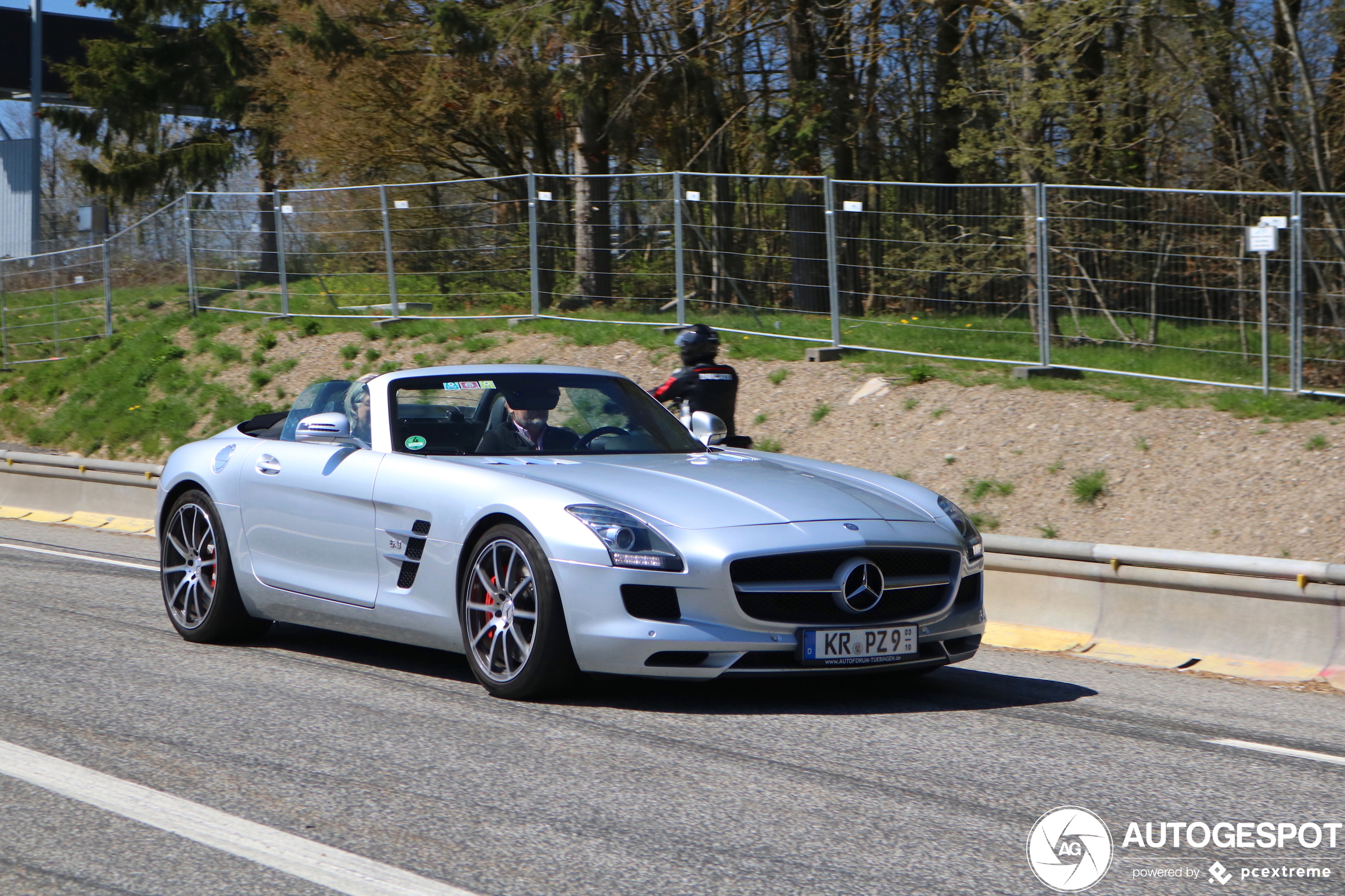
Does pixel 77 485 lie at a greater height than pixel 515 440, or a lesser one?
lesser

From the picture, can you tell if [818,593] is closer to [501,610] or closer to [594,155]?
[501,610]

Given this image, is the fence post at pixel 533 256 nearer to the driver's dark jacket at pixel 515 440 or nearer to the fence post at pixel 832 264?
the fence post at pixel 832 264

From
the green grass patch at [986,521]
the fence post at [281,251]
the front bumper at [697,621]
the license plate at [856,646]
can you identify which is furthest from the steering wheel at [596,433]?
the fence post at [281,251]

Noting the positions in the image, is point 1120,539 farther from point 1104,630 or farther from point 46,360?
point 46,360

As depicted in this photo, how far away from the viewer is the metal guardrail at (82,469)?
13.8 metres

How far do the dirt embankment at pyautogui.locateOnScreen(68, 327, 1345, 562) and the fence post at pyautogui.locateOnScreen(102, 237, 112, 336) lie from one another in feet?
41.5

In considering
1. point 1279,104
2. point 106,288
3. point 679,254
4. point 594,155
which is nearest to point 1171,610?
point 1279,104

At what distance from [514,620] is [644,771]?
49.8 inches

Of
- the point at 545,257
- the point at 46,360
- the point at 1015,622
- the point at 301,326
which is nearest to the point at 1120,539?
the point at 1015,622

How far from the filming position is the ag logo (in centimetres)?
383

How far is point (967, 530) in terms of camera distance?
6430 millimetres

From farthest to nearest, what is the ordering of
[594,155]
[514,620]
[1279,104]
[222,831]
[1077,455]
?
[594,155]
[1279,104]
[1077,455]
[514,620]
[222,831]

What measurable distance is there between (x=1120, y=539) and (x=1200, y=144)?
26.1 feet

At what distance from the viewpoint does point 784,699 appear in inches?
240
